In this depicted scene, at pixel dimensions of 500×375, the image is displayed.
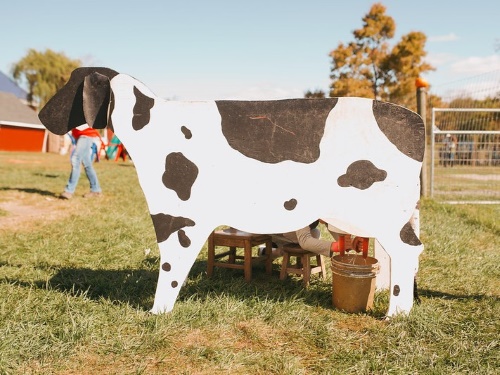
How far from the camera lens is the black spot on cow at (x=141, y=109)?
11.2 ft

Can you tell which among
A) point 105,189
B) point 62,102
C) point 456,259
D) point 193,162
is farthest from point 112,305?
point 105,189

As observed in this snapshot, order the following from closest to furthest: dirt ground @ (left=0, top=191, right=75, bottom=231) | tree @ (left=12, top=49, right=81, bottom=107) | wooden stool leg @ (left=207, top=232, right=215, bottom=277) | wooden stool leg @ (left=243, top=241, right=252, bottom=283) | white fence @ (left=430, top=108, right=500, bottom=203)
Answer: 1. wooden stool leg @ (left=243, top=241, right=252, bottom=283)
2. wooden stool leg @ (left=207, top=232, right=215, bottom=277)
3. dirt ground @ (left=0, top=191, right=75, bottom=231)
4. white fence @ (left=430, top=108, right=500, bottom=203)
5. tree @ (left=12, top=49, right=81, bottom=107)

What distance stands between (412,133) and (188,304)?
6.58 feet

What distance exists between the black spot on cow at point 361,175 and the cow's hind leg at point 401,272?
0.44 meters

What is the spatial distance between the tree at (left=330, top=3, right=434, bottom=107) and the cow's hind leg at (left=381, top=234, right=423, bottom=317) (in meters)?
24.8

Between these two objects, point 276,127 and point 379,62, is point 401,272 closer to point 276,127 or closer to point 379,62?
point 276,127

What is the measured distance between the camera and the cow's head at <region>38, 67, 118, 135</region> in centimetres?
343

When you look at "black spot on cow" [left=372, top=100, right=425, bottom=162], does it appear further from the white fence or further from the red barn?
the red barn

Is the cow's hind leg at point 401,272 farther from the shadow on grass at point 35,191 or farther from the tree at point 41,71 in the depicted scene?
the tree at point 41,71

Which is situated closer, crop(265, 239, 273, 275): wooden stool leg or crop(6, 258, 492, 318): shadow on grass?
crop(6, 258, 492, 318): shadow on grass

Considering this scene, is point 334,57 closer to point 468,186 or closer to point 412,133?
point 468,186

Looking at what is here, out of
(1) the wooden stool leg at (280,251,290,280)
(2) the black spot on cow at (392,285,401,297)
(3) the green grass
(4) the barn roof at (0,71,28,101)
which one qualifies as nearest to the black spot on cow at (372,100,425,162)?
(2) the black spot on cow at (392,285,401,297)

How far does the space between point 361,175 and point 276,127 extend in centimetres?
68

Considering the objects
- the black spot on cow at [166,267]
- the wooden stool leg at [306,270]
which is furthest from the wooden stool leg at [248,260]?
the black spot on cow at [166,267]
